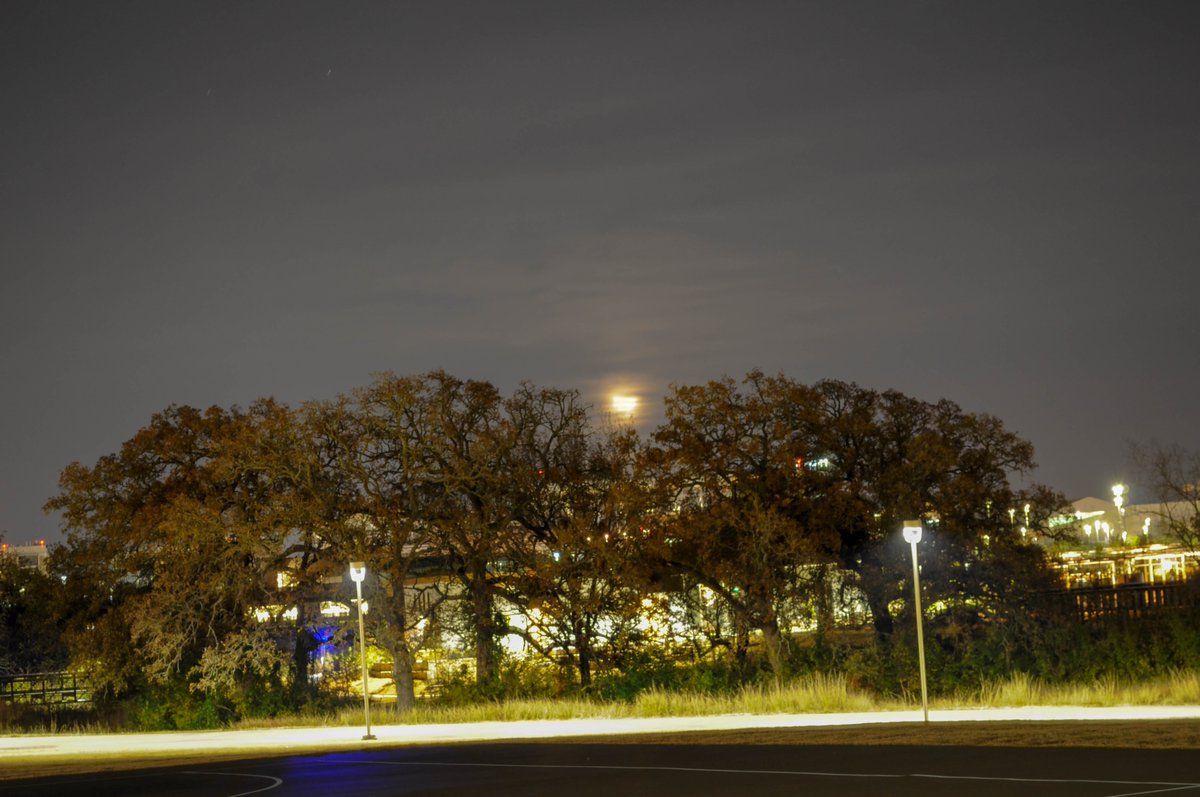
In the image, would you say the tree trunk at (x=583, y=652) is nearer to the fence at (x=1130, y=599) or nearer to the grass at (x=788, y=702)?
the grass at (x=788, y=702)

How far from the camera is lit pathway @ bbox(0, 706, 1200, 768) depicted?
22.2m

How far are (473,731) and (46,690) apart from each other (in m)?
20.9

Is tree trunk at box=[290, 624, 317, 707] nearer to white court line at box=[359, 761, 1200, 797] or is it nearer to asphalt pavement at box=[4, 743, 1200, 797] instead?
asphalt pavement at box=[4, 743, 1200, 797]

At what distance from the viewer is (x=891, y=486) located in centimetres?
3306

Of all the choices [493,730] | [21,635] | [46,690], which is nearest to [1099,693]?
[493,730]

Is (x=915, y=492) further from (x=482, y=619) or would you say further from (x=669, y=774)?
(x=669, y=774)

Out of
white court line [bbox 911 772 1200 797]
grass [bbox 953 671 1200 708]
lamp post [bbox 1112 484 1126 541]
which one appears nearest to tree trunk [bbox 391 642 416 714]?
grass [bbox 953 671 1200 708]

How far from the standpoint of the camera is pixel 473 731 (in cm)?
2741

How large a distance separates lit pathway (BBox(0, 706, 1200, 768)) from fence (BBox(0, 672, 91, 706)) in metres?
8.23

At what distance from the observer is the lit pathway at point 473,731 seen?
22250 millimetres

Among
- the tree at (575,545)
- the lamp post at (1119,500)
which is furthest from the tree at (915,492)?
the lamp post at (1119,500)

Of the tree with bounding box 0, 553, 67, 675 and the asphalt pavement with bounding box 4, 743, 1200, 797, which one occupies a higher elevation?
the tree with bounding box 0, 553, 67, 675

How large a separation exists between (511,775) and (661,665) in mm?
15212

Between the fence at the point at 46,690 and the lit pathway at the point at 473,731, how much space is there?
27.0 feet
